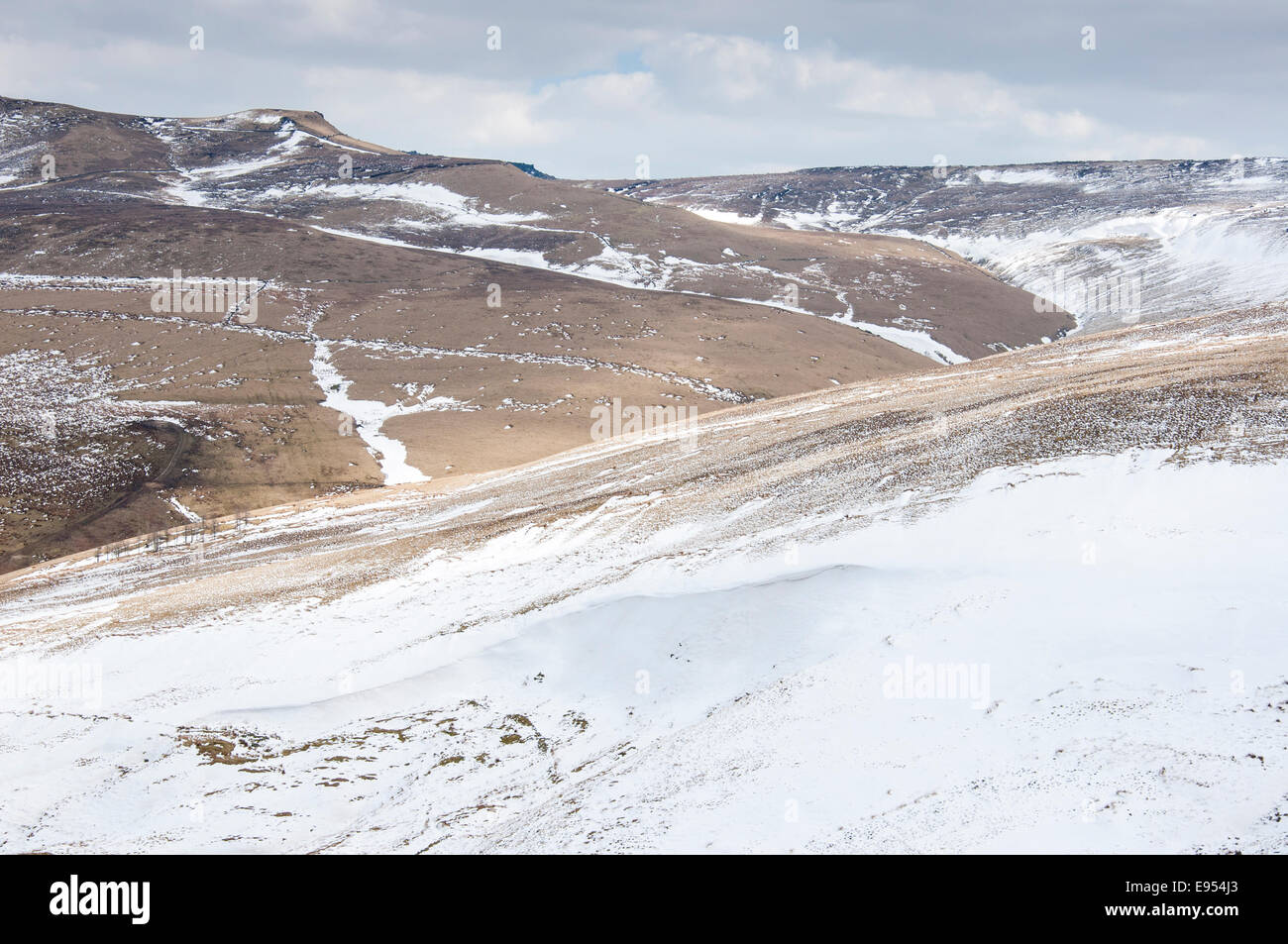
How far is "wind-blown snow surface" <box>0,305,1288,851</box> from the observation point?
16781mm

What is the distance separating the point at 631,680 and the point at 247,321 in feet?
358

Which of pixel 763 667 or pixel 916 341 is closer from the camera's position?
pixel 763 667

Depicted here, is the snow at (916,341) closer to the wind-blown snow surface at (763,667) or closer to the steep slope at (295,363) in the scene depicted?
the steep slope at (295,363)

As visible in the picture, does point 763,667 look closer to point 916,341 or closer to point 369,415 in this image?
point 369,415

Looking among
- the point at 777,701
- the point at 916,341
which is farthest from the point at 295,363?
the point at 777,701

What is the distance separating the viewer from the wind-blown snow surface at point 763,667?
16.8 m

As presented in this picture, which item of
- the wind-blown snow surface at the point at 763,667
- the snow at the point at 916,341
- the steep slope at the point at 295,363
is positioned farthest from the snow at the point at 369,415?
the snow at the point at 916,341

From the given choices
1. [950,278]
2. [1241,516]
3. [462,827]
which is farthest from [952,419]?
[950,278]

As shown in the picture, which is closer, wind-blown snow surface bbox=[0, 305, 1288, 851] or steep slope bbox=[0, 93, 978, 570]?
wind-blown snow surface bbox=[0, 305, 1288, 851]

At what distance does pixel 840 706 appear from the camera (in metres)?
21.1

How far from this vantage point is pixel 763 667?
80.0 feet

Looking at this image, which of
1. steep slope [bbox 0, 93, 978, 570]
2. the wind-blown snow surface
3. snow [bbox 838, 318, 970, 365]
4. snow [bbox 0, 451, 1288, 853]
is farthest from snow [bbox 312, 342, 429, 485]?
snow [bbox 838, 318, 970, 365]

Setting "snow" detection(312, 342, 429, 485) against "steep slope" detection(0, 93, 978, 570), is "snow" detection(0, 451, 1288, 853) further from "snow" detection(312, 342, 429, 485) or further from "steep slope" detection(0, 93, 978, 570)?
"snow" detection(312, 342, 429, 485)
